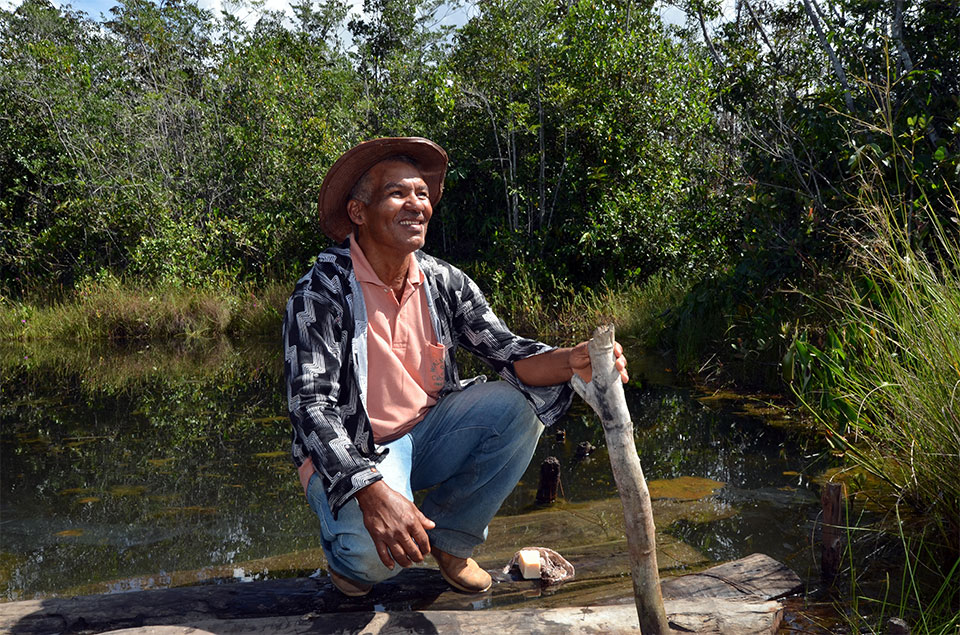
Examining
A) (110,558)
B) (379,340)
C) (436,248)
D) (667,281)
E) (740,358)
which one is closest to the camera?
(379,340)

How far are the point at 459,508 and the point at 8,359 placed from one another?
9.05 meters

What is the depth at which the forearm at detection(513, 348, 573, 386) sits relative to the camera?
268cm

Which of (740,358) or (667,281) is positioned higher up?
(667,281)

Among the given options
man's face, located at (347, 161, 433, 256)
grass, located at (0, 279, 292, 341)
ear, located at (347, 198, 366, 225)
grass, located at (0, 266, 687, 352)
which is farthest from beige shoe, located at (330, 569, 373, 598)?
grass, located at (0, 279, 292, 341)

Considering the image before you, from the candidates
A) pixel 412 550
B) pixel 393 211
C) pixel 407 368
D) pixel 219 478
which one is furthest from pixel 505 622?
pixel 219 478

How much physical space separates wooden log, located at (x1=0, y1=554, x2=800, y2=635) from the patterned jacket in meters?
0.38

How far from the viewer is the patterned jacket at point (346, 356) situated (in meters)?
2.33

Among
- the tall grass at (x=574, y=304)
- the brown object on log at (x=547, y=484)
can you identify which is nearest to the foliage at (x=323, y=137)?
the tall grass at (x=574, y=304)

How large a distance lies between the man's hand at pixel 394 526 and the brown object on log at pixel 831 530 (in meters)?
1.42

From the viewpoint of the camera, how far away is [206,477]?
15.8ft

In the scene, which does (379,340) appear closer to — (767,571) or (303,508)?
(767,571)

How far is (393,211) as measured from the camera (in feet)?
9.09

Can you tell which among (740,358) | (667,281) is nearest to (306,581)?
(740,358)

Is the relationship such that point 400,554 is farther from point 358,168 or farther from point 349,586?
point 358,168
